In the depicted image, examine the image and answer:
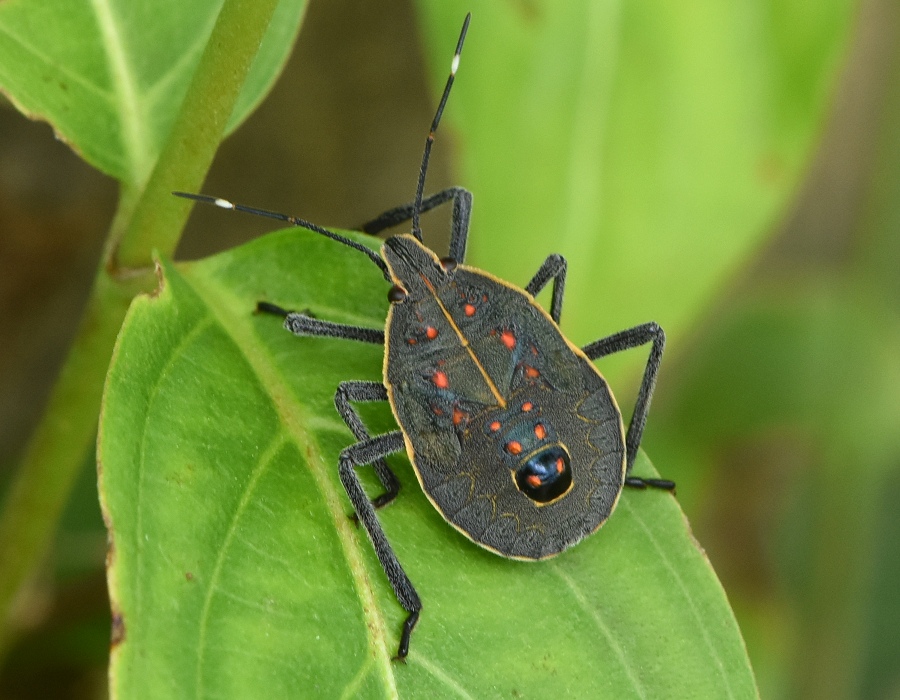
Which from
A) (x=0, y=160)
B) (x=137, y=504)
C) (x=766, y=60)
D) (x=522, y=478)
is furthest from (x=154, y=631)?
(x=0, y=160)

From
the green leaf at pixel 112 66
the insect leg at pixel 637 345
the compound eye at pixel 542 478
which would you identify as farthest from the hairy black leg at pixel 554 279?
the green leaf at pixel 112 66

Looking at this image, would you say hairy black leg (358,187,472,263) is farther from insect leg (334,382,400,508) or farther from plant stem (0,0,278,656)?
plant stem (0,0,278,656)

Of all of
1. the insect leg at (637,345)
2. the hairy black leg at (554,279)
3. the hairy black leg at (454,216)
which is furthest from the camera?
the hairy black leg at (454,216)

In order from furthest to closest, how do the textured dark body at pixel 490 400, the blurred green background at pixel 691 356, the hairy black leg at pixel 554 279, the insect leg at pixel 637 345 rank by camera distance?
the blurred green background at pixel 691 356 → the hairy black leg at pixel 554 279 → the insect leg at pixel 637 345 → the textured dark body at pixel 490 400

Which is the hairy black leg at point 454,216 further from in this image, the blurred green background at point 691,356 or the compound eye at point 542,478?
the compound eye at point 542,478

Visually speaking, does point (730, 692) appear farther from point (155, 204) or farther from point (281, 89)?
point (281, 89)

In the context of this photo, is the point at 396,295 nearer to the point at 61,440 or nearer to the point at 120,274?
the point at 120,274

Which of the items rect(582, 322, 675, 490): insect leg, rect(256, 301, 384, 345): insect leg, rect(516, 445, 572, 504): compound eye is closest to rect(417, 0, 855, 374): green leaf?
rect(582, 322, 675, 490): insect leg
